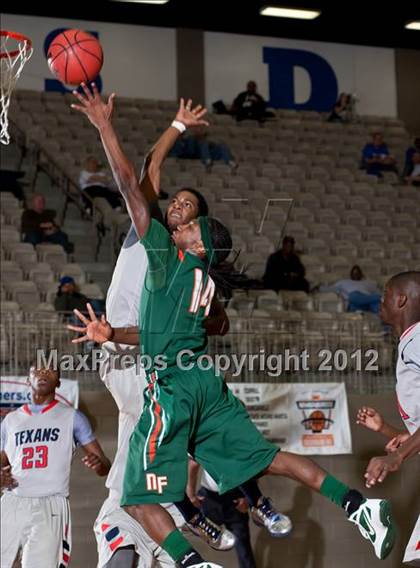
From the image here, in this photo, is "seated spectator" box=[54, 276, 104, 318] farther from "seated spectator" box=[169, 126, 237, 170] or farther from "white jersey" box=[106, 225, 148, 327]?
"seated spectator" box=[169, 126, 237, 170]

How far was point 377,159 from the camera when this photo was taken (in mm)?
17703

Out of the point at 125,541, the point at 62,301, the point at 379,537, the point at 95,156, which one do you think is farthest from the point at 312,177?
the point at 379,537

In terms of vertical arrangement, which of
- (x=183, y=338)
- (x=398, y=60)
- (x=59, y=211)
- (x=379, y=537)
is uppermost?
(x=398, y=60)

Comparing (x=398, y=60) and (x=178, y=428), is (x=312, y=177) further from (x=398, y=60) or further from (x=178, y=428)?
(x=178, y=428)

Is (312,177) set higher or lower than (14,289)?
higher

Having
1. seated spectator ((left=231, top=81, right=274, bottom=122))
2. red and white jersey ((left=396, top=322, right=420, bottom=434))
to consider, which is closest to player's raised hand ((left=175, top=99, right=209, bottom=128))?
red and white jersey ((left=396, top=322, right=420, bottom=434))

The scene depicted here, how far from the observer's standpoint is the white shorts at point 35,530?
794cm

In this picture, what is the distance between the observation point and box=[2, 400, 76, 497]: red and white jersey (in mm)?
8117

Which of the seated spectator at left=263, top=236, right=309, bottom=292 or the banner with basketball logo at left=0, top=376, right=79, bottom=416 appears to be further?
the seated spectator at left=263, top=236, right=309, bottom=292

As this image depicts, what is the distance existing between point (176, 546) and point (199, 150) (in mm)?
12007

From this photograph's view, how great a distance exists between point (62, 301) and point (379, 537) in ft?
20.8

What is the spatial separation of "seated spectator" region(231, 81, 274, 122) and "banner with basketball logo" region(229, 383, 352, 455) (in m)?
9.17

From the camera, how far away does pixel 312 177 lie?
17078 millimetres

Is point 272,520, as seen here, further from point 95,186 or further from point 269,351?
point 95,186
